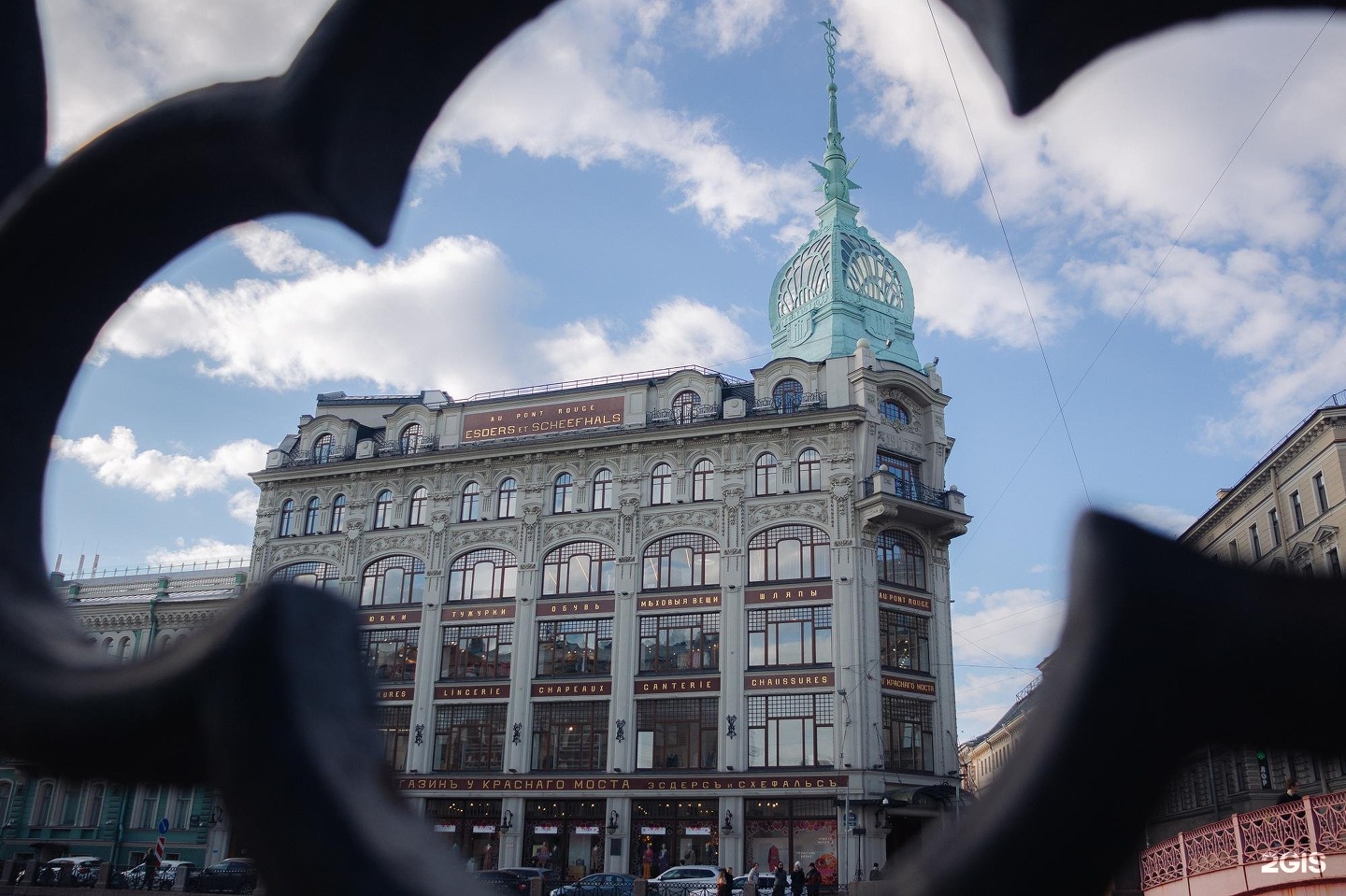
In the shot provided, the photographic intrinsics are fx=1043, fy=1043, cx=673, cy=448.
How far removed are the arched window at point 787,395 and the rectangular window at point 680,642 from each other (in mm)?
8101

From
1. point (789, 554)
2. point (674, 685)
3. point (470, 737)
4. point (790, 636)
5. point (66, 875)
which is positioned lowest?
point (66, 875)

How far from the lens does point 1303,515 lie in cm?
3488

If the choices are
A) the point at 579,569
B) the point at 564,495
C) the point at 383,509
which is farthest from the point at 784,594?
the point at 383,509

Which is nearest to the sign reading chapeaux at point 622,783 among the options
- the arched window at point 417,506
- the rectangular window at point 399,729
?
the rectangular window at point 399,729

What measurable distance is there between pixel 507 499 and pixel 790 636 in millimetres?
12752

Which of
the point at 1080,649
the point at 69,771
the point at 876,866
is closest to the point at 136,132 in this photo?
the point at 69,771

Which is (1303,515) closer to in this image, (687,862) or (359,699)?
(687,862)

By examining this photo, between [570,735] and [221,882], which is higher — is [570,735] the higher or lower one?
the higher one

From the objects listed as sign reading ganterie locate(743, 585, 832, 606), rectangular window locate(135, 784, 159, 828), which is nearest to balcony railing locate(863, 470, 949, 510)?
sign reading ganterie locate(743, 585, 832, 606)

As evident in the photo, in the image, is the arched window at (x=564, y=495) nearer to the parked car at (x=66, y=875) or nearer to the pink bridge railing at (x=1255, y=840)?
the parked car at (x=66, y=875)

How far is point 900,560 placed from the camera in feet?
122

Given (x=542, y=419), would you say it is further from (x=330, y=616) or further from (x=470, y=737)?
(x=330, y=616)

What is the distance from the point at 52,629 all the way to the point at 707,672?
34979 millimetres

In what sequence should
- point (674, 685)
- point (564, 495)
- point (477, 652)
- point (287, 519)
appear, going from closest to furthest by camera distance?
point (674, 685) < point (477, 652) < point (564, 495) < point (287, 519)
